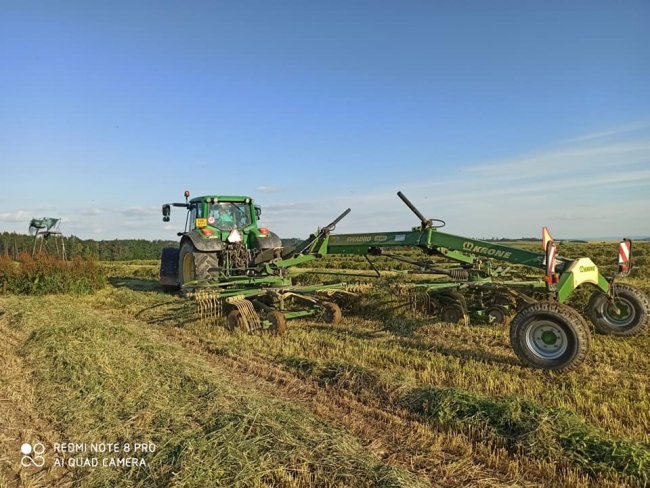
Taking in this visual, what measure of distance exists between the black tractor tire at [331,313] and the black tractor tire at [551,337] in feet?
11.4

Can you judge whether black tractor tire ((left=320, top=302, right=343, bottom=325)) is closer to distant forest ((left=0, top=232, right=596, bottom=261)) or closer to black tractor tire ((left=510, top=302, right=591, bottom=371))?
black tractor tire ((left=510, top=302, right=591, bottom=371))

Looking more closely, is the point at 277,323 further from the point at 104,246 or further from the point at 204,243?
the point at 104,246

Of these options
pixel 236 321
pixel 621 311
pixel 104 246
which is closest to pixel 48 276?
pixel 236 321

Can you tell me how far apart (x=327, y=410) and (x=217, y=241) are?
7011mm

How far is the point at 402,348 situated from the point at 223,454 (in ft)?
11.6

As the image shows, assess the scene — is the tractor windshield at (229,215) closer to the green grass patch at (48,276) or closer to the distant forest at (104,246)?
the green grass patch at (48,276)

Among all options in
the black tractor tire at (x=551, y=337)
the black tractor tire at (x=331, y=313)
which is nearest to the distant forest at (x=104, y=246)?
the black tractor tire at (x=331, y=313)

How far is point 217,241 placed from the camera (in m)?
10.4

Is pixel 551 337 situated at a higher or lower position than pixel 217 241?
lower

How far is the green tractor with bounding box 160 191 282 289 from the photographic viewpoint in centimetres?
984

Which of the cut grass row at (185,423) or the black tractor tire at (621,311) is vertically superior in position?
the black tractor tire at (621,311)

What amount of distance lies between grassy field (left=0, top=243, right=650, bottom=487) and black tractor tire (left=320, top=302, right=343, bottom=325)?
3.99 ft

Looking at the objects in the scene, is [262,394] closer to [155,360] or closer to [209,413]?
[209,413]

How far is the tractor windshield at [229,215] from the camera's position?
11.1 metres
